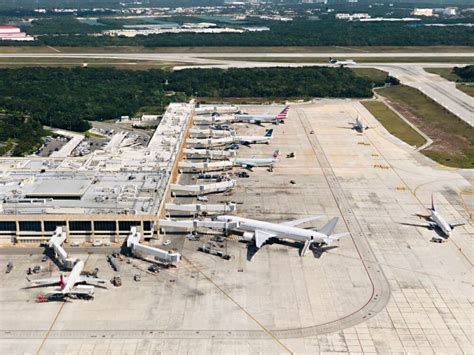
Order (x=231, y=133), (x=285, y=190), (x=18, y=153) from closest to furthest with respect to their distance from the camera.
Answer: (x=285, y=190)
(x=18, y=153)
(x=231, y=133)

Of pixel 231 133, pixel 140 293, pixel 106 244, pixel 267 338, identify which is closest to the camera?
pixel 267 338

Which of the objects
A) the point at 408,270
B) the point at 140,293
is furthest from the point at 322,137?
the point at 140,293

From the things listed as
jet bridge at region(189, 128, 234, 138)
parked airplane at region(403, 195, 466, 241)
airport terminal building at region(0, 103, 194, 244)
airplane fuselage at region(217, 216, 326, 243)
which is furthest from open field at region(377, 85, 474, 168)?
airport terminal building at region(0, 103, 194, 244)

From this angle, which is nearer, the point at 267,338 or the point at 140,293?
the point at 267,338

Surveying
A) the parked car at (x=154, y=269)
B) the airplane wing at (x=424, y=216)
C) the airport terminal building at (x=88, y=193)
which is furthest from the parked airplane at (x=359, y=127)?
the parked car at (x=154, y=269)

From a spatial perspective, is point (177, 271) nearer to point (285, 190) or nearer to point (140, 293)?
point (140, 293)

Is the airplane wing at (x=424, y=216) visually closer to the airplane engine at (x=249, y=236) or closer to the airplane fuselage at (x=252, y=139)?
the airplane engine at (x=249, y=236)
